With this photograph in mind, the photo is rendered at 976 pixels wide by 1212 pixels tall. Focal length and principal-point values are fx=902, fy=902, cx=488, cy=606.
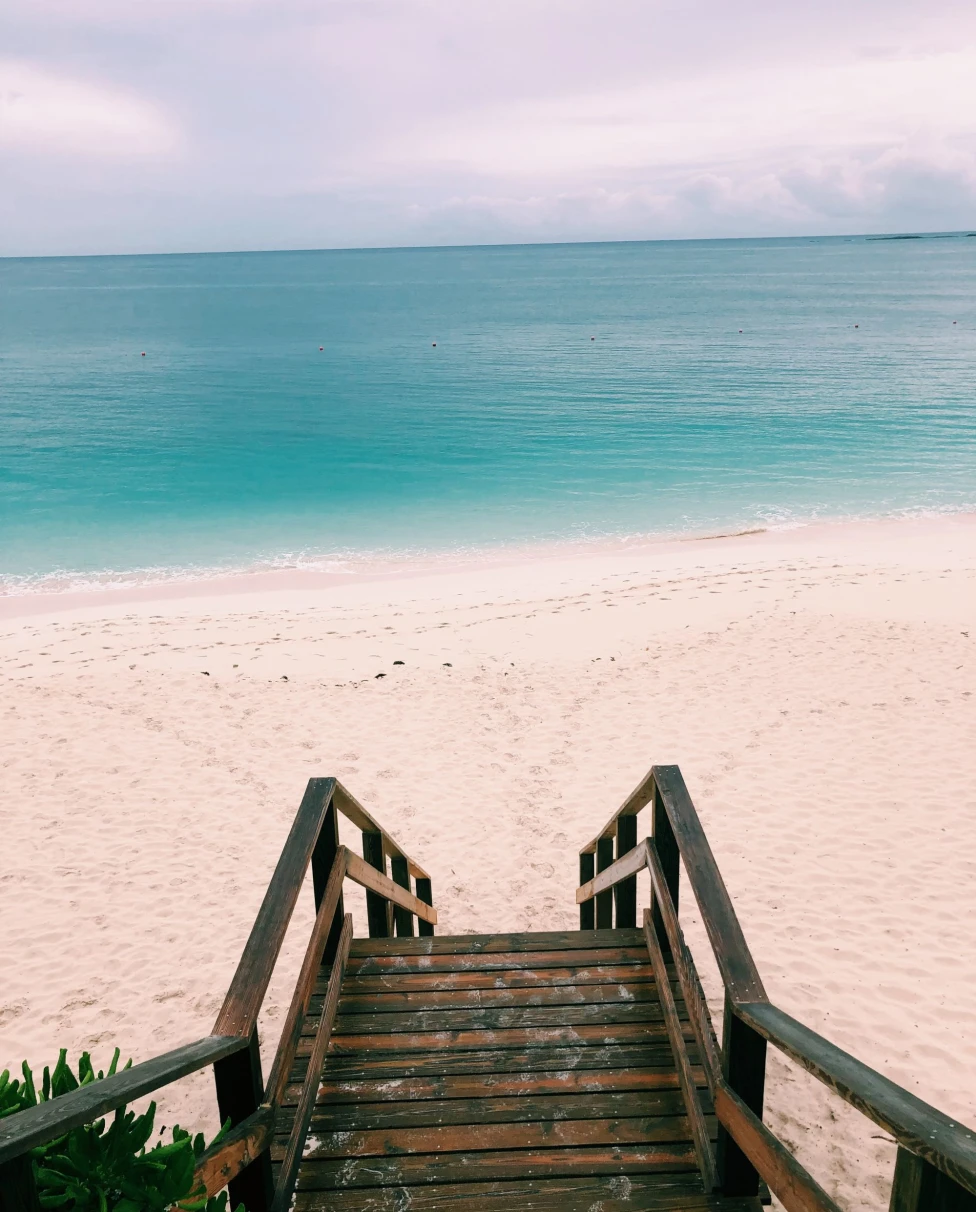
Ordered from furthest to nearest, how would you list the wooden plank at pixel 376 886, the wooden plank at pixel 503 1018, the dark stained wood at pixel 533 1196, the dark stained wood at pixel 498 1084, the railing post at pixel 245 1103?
the wooden plank at pixel 376 886 < the wooden plank at pixel 503 1018 < the dark stained wood at pixel 498 1084 < the dark stained wood at pixel 533 1196 < the railing post at pixel 245 1103

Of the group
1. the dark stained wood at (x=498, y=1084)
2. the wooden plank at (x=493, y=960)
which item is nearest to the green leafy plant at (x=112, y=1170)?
the dark stained wood at (x=498, y=1084)

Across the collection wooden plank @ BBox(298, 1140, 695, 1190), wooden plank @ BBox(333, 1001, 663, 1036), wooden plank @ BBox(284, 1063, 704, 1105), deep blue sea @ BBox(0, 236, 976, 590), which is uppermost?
deep blue sea @ BBox(0, 236, 976, 590)

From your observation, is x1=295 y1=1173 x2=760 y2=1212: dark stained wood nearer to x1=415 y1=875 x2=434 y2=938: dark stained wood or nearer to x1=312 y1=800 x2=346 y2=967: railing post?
x1=312 y1=800 x2=346 y2=967: railing post

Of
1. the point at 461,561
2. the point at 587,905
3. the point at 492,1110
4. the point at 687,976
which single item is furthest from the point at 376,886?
the point at 461,561

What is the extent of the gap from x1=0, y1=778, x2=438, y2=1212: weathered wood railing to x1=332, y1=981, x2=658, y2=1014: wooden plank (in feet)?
0.77

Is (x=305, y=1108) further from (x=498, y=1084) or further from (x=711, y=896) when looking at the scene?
(x=711, y=896)

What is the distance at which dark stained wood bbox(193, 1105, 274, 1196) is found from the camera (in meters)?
2.46

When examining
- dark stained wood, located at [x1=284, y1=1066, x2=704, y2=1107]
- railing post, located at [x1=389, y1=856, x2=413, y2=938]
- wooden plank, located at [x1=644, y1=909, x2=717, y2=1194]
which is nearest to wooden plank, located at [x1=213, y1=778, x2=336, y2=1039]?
dark stained wood, located at [x1=284, y1=1066, x2=704, y2=1107]

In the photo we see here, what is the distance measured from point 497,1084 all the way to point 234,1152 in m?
1.58

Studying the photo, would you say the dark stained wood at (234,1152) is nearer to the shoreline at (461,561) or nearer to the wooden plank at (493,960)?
the wooden plank at (493,960)

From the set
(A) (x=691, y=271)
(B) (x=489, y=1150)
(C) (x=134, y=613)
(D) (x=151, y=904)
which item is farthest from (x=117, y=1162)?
(A) (x=691, y=271)

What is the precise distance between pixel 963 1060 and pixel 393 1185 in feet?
13.4

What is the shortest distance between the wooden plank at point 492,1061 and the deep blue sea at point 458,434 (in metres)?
20.7

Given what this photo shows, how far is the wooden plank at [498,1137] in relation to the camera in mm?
3529
